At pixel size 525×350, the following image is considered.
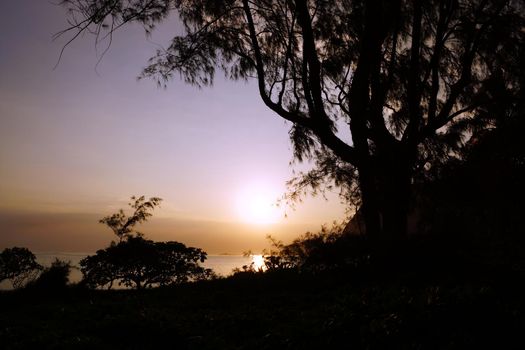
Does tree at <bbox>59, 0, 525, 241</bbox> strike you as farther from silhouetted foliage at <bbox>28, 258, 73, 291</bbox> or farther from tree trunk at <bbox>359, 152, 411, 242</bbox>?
silhouetted foliage at <bbox>28, 258, 73, 291</bbox>

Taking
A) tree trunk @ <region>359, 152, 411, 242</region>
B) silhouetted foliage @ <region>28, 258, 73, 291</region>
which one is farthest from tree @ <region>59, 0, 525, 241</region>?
silhouetted foliage @ <region>28, 258, 73, 291</region>

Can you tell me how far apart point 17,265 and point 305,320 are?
55.9 ft

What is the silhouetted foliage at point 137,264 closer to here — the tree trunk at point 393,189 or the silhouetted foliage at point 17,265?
the silhouetted foliage at point 17,265

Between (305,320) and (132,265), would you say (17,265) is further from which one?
(305,320)

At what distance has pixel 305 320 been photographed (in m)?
6.88

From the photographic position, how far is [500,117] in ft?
56.7

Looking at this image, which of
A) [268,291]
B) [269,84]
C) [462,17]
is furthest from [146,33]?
[462,17]

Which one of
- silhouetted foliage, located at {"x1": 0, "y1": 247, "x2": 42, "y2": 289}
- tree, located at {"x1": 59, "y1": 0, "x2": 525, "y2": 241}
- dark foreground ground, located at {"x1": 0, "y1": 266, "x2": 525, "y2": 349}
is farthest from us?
silhouetted foliage, located at {"x1": 0, "y1": 247, "x2": 42, "y2": 289}

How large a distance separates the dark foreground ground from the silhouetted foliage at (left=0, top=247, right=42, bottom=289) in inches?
432

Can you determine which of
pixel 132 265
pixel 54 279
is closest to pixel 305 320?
pixel 54 279

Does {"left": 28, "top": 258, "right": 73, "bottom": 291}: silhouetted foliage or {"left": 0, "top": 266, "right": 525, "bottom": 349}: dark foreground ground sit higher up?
{"left": 28, "top": 258, "right": 73, "bottom": 291}: silhouetted foliage

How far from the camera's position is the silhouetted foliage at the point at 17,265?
1958cm

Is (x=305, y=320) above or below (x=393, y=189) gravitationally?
below

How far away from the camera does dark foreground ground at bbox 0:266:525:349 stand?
531 centimetres
